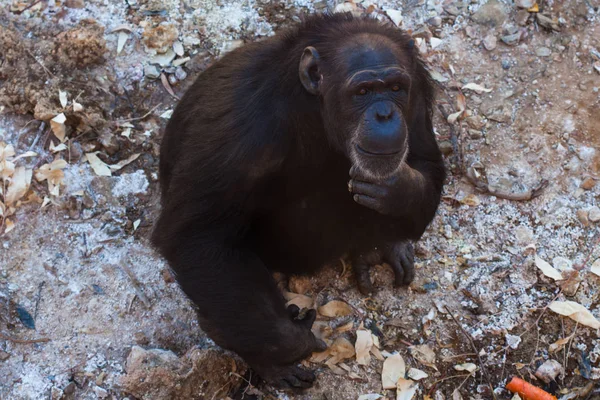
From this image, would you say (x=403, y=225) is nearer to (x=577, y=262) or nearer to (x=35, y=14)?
(x=577, y=262)

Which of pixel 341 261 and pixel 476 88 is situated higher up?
pixel 476 88

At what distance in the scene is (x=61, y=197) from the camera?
20.3 ft

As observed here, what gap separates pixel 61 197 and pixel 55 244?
44 centimetres

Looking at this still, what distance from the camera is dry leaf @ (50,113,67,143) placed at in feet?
20.9

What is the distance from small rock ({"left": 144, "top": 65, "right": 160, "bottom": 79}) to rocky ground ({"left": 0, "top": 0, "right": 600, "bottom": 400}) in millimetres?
19

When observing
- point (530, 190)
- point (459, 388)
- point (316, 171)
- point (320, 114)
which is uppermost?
point (320, 114)

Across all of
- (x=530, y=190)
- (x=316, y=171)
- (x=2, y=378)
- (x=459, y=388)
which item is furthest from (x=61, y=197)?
(x=530, y=190)

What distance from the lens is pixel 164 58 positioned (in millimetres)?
7086

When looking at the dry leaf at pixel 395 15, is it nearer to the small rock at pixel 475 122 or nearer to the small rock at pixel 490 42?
the small rock at pixel 490 42

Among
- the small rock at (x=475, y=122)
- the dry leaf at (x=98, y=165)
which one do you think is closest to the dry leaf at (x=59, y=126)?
the dry leaf at (x=98, y=165)

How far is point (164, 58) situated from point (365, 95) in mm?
3297

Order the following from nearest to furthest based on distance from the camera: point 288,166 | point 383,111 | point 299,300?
point 383,111
point 288,166
point 299,300

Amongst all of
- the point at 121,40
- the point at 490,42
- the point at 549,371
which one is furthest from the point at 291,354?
the point at 490,42

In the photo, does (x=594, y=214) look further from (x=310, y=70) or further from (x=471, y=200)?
(x=310, y=70)
